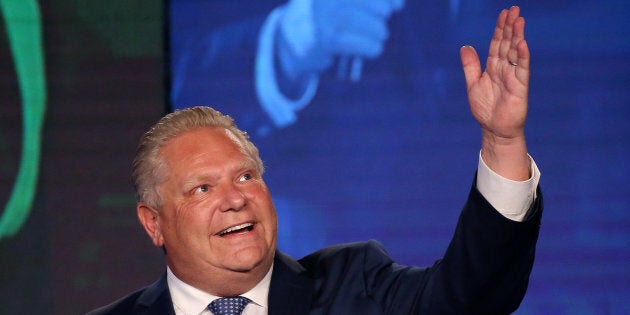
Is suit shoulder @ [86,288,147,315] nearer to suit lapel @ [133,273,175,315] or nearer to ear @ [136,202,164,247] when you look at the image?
suit lapel @ [133,273,175,315]

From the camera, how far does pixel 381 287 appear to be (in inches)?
87.4

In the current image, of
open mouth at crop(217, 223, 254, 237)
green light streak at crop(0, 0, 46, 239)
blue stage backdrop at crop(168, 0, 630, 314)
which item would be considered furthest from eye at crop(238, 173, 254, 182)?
green light streak at crop(0, 0, 46, 239)

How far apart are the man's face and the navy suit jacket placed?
10cm

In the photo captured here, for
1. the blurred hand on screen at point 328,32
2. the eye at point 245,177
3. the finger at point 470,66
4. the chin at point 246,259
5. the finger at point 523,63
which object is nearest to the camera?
the finger at point 523,63

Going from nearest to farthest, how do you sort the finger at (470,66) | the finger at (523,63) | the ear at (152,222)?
the finger at (523,63) < the finger at (470,66) < the ear at (152,222)

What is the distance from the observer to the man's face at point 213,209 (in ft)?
7.22

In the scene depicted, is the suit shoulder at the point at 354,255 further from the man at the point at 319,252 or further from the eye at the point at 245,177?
the eye at the point at 245,177

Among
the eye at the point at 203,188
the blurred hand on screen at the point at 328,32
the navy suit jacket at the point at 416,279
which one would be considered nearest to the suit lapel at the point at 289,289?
the navy suit jacket at the point at 416,279

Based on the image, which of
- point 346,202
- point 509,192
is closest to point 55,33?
point 346,202

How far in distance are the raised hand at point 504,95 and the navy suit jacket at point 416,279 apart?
0.31ft

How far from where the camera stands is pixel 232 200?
2211mm

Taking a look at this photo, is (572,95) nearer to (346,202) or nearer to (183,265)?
(346,202)

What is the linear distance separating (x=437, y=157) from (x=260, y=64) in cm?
74

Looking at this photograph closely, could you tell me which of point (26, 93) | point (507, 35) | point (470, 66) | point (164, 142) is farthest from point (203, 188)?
point (26, 93)
